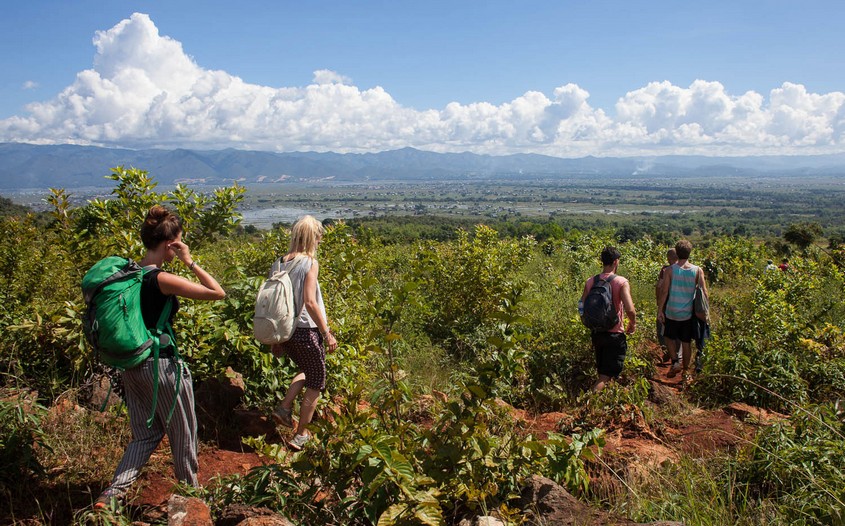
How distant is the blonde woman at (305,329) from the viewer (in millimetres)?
3594

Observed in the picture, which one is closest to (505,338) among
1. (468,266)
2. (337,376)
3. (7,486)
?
(337,376)

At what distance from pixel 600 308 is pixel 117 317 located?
3843 mm

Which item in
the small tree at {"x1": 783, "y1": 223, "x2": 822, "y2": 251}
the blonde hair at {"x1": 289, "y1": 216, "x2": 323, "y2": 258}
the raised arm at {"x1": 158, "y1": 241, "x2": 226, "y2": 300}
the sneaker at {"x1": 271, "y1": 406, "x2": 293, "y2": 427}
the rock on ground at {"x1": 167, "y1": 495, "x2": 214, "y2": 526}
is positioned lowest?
the small tree at {"x1": 783, "y1": 223, "x2": 822, "y2": 251}

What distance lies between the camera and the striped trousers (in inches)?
110

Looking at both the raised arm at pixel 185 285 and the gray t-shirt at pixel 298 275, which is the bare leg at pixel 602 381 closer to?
the gray t-shirt at pixel 298 275

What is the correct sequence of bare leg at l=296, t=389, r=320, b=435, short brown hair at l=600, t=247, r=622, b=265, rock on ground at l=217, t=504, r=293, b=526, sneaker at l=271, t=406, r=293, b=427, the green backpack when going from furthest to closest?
short brown hair at l=600, t=247, r=622, b=265
sneaker at l=271, t=406, r=293, b=427
bare leg at l=296, t=389, r=320, b=435
the green backpack
rock on ground at l=217, t=504, r=293, b=526

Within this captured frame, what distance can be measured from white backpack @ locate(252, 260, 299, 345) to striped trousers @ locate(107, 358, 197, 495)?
604 millimetres

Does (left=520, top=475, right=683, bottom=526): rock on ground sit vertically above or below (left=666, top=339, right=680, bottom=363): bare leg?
above

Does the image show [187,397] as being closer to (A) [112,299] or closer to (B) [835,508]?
(A) [112,299]

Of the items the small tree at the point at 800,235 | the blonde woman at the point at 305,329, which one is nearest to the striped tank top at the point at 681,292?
the blonde woman at the point at 305,329

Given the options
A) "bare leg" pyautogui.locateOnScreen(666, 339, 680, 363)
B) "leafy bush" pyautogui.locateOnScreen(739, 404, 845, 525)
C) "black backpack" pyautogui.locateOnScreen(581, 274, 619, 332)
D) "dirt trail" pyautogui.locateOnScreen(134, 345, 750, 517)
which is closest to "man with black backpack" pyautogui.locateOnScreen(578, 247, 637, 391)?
"black backpack" pyautogui.locateOnScreen(581, 274, 619, 332)

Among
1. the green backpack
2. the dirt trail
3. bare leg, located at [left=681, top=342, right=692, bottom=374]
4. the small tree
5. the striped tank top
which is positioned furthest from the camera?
the small tree

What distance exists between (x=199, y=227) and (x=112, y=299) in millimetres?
1987

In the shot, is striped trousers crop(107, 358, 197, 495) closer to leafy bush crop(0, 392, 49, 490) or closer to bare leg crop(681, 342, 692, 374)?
leafy bush crop(0, 392, 49, 490)
